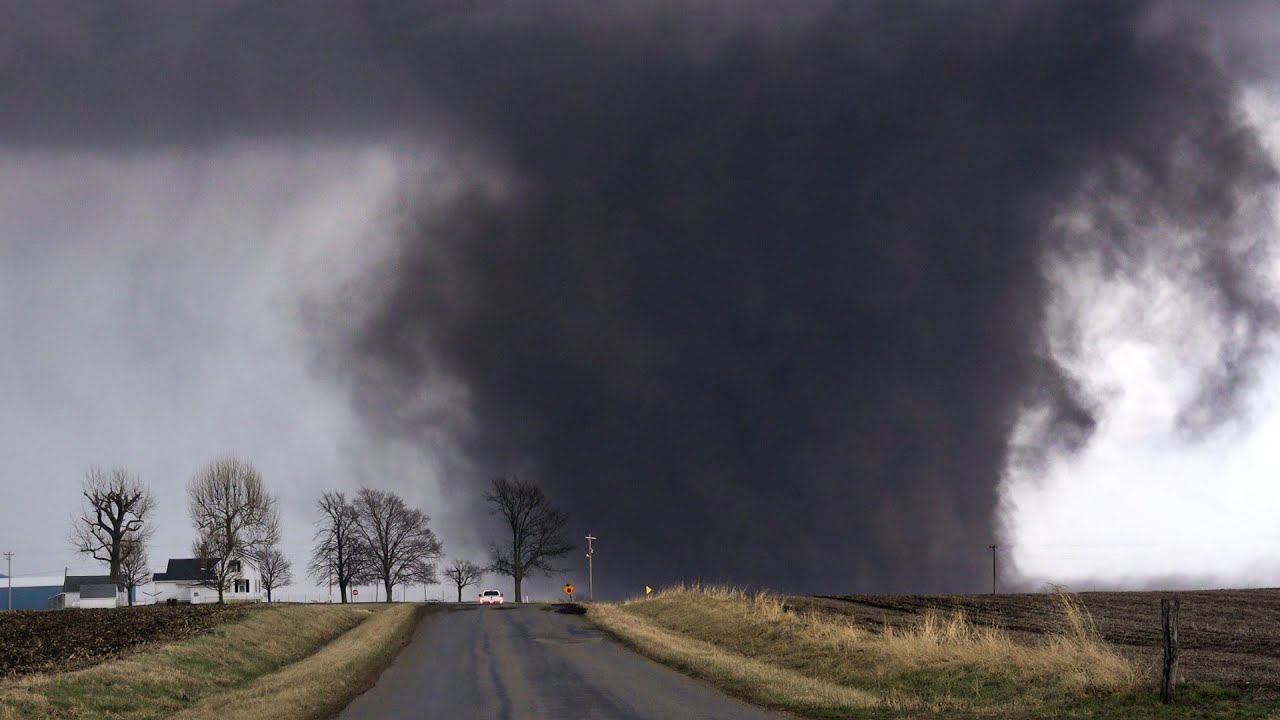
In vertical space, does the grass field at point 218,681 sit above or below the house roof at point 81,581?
above

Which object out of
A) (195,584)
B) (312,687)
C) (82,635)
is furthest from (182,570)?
(312,687)

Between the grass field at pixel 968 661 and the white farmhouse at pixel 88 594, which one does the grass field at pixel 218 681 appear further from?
the white farmhouse at pixel 88 594

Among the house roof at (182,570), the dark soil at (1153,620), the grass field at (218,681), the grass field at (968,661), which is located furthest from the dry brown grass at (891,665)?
the house roof at (182,570)

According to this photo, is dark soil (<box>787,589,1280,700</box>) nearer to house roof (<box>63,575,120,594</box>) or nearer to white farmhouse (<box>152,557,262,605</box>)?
white farmhouse (<box>152,557,262,605</box>)

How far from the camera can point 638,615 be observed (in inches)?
2112

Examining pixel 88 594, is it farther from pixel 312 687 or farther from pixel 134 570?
pixel 312 687

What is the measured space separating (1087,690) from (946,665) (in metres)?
4.58

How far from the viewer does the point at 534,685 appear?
25828mm

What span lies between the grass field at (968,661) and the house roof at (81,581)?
382 feet

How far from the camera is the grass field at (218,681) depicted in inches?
890

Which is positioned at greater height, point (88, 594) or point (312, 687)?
point (312, 687)

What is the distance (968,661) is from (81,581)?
149176mm

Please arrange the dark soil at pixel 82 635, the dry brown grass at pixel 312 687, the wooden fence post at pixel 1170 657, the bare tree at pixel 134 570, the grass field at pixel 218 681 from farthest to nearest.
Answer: the bare tree at pixel 134 570 → the dark soil at pixel 82 635 → the grass field at pixel 218 681 → the dry brown grass at pixel 312 687 → the wooden fence post at pixel 1170 657

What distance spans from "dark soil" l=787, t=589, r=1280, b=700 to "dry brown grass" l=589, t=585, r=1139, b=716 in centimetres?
168
